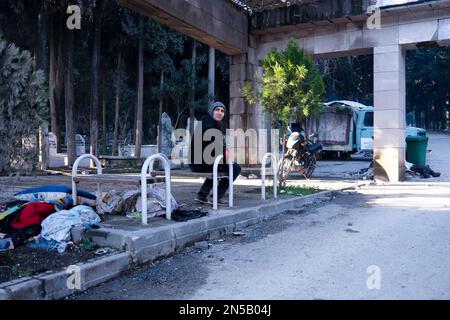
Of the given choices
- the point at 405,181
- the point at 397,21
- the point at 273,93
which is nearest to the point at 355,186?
the point at 405,181

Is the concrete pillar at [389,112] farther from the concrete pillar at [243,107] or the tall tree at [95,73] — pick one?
the tall tree at [95,73]

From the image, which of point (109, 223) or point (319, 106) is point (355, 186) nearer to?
point (319, 106)

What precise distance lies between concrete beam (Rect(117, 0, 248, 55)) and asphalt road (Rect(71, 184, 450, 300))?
5842 millimetres

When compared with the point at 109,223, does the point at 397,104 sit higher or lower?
higher

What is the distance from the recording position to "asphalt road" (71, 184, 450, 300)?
3.84 metres

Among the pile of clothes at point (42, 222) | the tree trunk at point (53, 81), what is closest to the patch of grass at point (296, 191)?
the pile of clothes at point (42, 222)

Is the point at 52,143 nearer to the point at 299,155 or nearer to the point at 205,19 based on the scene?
the point at 205,19

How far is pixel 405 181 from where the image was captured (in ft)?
42.5

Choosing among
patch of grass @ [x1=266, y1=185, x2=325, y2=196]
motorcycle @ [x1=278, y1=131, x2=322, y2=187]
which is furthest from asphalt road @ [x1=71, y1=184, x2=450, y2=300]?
motorcycle @ [x1=278, y1=131, x2=322, y2=187]

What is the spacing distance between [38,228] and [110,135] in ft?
108

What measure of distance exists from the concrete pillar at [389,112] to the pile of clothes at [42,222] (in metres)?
9.80

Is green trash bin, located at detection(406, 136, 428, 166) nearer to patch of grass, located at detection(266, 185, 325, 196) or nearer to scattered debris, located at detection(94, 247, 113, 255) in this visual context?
patch of grass, located at detection(266, 185, 325, 196)

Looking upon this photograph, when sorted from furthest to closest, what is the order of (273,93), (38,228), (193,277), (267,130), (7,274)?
(267,130) → (273,93) → (38,228) → (193,277) → (7,274)
